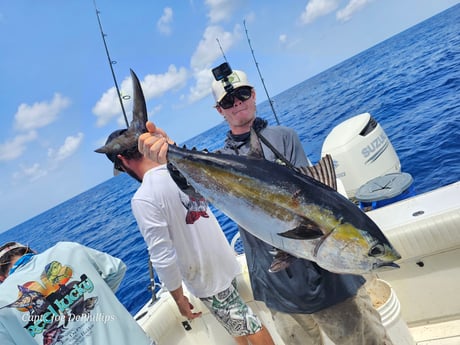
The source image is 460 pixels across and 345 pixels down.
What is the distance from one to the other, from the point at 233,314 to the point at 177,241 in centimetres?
76

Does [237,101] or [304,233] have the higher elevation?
[237,101]

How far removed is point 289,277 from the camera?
6.76ft

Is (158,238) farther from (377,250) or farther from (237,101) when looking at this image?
(377,250)

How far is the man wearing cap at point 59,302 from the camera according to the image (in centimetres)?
201

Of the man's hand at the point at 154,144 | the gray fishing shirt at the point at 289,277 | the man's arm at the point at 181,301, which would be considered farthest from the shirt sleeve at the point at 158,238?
the gray fishing shirt at the point at 289,277

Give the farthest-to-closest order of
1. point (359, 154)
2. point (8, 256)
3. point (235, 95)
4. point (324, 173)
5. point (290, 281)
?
point (359, 154) < point (8, 256) < point (235, 95) < point (290, 281) < point (324, 173)

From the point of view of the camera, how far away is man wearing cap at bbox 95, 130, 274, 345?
2.66 meters

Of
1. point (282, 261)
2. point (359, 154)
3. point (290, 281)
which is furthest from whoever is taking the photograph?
point (359, 154)

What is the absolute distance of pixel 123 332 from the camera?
2305mm

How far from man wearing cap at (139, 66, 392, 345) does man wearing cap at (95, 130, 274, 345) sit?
50 centimetres

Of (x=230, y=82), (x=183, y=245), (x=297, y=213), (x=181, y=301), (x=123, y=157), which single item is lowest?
(x=181, y=301)

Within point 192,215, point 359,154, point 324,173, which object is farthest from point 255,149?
point 359,154

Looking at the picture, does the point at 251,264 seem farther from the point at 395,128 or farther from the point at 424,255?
the point at 395,128

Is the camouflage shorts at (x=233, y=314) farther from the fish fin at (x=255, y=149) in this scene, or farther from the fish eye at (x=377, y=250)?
the fish eye at (x=377, y=250)
